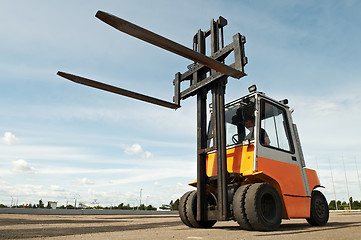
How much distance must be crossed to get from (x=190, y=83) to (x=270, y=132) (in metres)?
A: 2.02

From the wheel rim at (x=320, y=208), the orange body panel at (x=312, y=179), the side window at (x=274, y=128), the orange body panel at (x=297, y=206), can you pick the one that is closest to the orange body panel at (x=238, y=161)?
the side window at (x=274, y=128)

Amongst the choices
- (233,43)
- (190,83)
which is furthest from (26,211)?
(233,43)

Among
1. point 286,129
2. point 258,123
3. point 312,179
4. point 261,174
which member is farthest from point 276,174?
point 312,179

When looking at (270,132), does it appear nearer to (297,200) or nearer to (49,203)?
(297,200)

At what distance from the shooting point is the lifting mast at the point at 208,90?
4.82 metres

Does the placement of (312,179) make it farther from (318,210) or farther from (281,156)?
(281,156)

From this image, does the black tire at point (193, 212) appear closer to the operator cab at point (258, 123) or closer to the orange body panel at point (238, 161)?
the orange body panel at point (238, 161)

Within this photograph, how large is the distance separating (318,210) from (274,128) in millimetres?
2182

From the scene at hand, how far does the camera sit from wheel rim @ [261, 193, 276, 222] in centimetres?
512

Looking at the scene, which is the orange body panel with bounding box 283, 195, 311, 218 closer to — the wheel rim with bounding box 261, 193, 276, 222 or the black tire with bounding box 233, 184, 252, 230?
the wheel rim with bounding box 261, 193, 276, 222

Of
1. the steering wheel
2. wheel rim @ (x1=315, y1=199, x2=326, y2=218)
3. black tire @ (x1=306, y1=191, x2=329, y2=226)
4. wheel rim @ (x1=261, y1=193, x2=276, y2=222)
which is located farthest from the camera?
wheel rim @ (x1=315, y1=199, x2=326, y2=218)

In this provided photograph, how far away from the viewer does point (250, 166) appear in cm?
528

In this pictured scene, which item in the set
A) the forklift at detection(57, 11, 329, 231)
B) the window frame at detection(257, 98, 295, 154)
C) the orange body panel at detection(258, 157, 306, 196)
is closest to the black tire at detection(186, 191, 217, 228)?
the forklift at detection(57, 11, 329, 231)

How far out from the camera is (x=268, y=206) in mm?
5203
